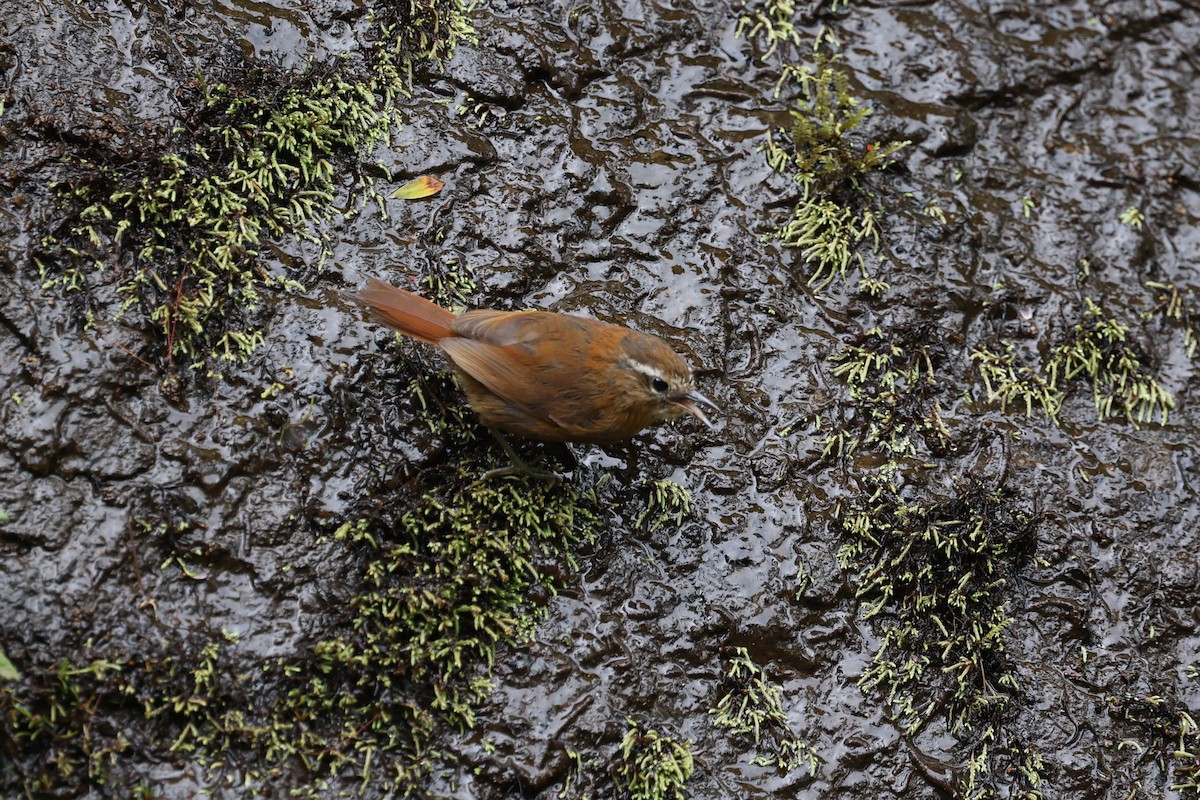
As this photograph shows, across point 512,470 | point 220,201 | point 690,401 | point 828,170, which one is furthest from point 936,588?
point 220,201

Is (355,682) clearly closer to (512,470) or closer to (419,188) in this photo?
(512,470)

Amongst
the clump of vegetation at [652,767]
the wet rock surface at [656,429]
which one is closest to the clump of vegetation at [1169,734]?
the wet rock surface at [656,429]

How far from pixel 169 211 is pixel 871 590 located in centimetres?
405

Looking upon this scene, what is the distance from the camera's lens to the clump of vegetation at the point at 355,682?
12.0ft

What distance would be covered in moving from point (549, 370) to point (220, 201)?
196 cm

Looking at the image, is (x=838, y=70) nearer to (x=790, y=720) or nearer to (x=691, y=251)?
(x=691, y=251)

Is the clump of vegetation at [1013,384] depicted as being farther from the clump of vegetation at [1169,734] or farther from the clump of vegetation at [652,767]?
the clump of vegetation at [652,767]

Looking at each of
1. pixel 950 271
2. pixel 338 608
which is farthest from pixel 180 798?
pixel 950 271

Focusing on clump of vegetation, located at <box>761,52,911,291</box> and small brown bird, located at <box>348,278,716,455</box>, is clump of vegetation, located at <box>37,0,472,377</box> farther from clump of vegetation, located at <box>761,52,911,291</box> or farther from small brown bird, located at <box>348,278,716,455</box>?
clump of vegetation, located at <box>761,52,911,291</box>

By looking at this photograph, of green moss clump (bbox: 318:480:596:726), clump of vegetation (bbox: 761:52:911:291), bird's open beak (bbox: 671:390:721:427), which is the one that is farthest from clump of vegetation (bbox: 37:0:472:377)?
clump of vegetation (bbox: 761:52:911:291)

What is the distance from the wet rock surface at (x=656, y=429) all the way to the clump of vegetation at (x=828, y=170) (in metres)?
0.11

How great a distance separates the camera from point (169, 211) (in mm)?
4555

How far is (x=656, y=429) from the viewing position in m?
4.89

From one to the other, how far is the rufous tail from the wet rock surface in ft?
1.03
